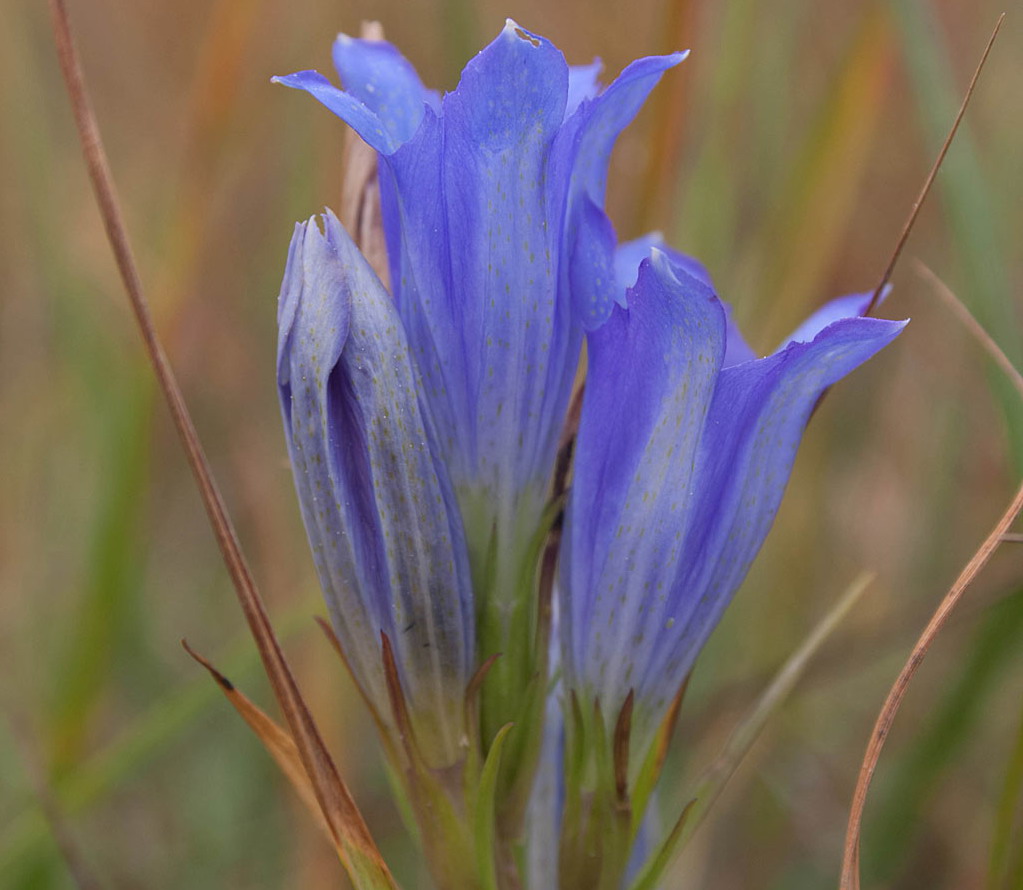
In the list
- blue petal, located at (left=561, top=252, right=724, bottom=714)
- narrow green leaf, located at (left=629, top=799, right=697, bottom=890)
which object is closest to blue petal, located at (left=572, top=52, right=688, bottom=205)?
blue petal, located at (left=561, top=252, right=724, bottom=714)

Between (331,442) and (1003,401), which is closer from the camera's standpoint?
(331,442)

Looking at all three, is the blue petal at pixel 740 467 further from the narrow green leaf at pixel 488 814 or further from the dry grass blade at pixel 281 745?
the dry grass blade at pixel 281 745

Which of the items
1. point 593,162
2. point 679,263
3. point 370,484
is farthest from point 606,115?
point 370,484

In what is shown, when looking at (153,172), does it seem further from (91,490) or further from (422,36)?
(91,490)

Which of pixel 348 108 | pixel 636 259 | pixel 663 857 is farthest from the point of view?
pixel 636 259

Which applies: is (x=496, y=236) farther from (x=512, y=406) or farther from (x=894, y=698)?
(x=894, y=698)

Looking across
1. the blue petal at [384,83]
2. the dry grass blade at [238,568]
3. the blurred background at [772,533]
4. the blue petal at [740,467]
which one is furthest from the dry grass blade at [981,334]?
the dry grass blade at [238,568]

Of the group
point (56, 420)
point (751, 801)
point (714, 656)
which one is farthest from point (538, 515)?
point (56, 420)
